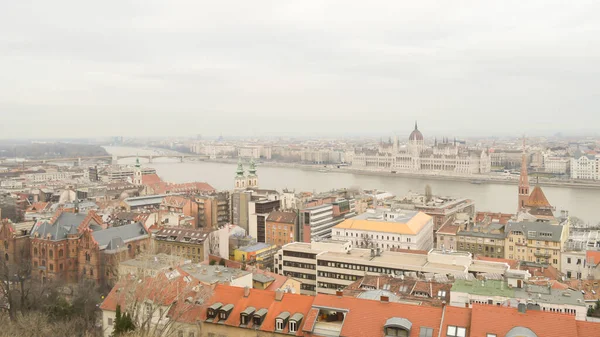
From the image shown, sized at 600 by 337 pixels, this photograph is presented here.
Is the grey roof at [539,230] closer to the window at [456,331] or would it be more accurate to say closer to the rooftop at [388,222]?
the rooftop at [388,222]

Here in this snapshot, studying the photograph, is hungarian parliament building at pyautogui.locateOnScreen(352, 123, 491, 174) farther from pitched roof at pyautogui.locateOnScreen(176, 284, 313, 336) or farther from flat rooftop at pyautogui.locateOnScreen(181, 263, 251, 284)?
pitched roof at pyautogui.locateOnScreen(176, 284, 313, 336)

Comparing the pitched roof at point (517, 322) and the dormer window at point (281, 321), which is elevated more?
the pitched roof at point (517, 322)

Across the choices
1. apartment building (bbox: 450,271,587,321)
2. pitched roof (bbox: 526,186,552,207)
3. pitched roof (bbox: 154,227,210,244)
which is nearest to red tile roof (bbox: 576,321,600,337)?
apartment building (bbox: 450,271,587,321)

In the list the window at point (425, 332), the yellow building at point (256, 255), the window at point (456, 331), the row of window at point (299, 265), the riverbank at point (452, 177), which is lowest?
the riverbank at point (452, 177)

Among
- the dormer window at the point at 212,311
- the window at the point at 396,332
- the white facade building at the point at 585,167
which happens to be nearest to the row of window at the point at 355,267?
the dormer window at the point at 212,311

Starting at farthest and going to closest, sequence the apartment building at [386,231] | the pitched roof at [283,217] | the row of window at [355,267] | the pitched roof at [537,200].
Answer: the pitched roof at [537,200]
the pitched roof at [283,217]
the apartment building at [386,231]
the row of window at [355,267]

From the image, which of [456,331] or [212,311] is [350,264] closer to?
[212,311]

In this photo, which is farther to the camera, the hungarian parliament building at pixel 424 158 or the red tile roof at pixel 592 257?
the hungarian parliament building at pixel 424 158

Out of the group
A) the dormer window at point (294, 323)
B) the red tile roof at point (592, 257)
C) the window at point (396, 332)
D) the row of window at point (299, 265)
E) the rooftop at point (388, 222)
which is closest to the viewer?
the window at point (396, 332)
